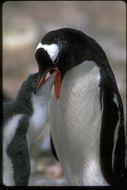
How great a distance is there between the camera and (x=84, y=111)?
9.12 feet

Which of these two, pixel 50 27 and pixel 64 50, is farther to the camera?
pixel 50 27

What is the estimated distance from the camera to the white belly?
2.75m

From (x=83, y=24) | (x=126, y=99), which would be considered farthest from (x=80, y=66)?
(x=83, y=24)

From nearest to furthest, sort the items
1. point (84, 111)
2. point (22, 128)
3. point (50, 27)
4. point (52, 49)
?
point (52, 49) < point (84, 111) < point (22, 128) < point (50, 27)

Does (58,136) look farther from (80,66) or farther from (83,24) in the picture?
(83,24)

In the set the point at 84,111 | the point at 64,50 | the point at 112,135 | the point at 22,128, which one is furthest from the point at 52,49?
the point at 22,128

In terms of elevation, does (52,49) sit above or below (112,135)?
above

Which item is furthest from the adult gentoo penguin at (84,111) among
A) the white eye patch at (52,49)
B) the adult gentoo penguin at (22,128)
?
the adult gentoo penguin at (22,128)

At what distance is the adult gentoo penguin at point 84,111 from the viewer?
8.79ft

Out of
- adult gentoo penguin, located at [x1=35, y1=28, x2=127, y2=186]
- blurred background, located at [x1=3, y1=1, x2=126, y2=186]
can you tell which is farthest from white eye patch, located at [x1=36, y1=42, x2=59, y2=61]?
blurred background, located at [x1=3, y1=1, x2=126, y2=186]

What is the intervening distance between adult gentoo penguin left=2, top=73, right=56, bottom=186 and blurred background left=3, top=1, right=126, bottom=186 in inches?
81.6

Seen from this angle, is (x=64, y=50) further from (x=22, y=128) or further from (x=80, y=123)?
(x=22, y=128)

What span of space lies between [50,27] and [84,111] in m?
4.53

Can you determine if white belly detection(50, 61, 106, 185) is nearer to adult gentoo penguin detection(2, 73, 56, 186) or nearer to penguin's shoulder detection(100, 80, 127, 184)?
penguin's shoulder detection(100, 80, 127, 184)
